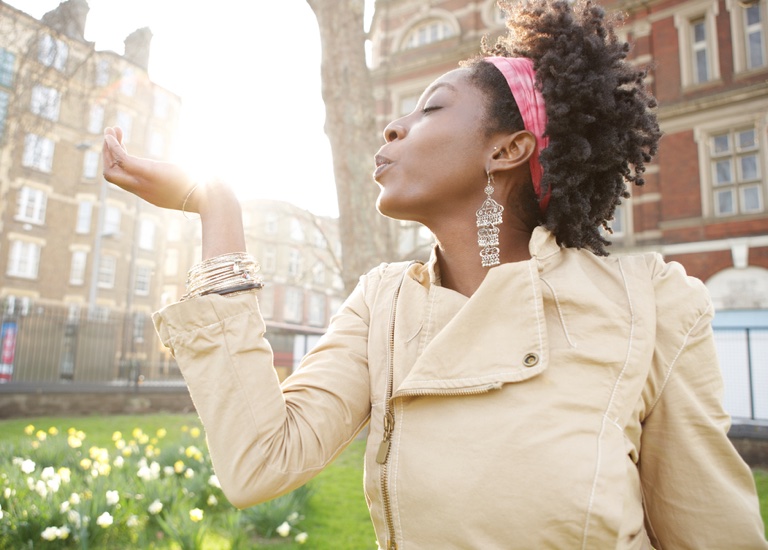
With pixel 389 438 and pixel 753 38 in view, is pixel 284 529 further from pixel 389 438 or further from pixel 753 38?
pixel 753 38

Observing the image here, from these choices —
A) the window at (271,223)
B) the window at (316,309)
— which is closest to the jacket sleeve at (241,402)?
the window at (271,223)

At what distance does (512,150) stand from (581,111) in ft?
0.72

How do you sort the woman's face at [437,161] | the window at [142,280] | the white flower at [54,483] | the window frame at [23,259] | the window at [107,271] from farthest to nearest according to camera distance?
the window at [142,280] → the window at [107,271] → the window frame at [23,259] → the white flower at [54,483] → the woman's face at [437,161]

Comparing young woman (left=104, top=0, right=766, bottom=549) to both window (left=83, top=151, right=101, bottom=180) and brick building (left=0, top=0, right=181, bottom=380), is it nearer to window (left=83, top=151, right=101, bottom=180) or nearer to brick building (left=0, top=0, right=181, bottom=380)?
brick building (left=0, top=0, right=181, bottom=380)

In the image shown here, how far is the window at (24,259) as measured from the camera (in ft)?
88.6

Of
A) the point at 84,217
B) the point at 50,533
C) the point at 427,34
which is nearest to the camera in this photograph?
the point at 50,533

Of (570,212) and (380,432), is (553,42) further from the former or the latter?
(380,432)

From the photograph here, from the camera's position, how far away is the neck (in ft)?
5.50

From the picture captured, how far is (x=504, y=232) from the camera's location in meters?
1.71

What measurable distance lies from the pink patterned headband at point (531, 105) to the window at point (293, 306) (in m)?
40.7

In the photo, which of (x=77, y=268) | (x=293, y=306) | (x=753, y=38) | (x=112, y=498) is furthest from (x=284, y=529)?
(x=293, y=306)

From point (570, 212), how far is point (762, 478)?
6.84m

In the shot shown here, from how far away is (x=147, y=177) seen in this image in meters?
1.41

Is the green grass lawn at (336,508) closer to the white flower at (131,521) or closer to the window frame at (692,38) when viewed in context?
the white flower at (131,521)
